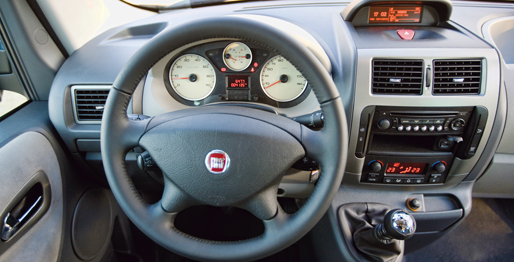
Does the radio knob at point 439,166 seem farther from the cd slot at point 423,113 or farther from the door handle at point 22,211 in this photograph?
the door handle at point 22,211

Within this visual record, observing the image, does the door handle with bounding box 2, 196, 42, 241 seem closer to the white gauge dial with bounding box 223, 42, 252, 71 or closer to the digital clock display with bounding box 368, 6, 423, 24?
the white gauge dial with bounding box 223, 42, 252, 71

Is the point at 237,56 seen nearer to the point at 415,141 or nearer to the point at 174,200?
the point at 174,200

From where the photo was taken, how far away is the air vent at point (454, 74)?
1192mm

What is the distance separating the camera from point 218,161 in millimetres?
868

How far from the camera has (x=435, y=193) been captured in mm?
1467

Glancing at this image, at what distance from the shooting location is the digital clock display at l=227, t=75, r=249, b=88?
1.36 m

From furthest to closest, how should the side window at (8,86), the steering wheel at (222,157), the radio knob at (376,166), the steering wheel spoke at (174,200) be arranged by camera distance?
the side window at (8,86) → the radio knob at (376,166) → the steering wheel spoke at (174,200) → the steering wheel at (222,157)

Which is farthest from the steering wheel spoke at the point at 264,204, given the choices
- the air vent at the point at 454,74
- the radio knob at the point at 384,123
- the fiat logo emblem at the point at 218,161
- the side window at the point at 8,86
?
the side window at the point at 8,86

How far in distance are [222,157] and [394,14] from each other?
3.59 ft

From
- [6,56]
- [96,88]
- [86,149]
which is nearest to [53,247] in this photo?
[86,149]

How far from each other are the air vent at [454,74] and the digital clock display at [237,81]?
789 mm

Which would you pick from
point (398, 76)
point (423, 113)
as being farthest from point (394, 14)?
point (423, 113)

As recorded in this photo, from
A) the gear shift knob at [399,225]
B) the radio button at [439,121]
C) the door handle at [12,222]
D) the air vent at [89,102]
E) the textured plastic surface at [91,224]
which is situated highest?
the air vent at [89,102]

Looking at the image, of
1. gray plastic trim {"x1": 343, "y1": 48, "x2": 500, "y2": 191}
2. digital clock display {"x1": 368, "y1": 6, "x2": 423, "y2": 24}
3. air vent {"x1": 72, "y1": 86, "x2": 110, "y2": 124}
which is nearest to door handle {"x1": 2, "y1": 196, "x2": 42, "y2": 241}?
air vent {"x1": 72, "y1": 86, "x2": 110, "y2": 124}
